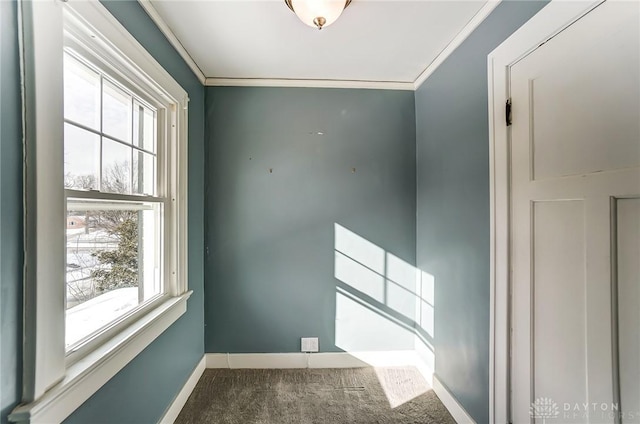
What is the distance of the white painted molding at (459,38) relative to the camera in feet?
4.70

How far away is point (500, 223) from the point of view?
53.8 inches

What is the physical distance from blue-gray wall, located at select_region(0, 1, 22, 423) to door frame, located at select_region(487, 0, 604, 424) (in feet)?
5.97

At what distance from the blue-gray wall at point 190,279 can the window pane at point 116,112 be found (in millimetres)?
287

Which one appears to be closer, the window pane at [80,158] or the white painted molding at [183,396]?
the window pane at [80,158]

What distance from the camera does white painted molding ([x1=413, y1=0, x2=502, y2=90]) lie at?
1433mm

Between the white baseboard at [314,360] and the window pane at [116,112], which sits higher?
the window pane at [116,112]

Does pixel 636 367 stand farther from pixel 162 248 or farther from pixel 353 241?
pixel 162 248

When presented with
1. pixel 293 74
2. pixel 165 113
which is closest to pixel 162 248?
pixel 165 113

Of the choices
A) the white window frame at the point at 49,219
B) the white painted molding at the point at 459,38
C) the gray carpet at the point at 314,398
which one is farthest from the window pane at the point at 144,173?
the white painted molding at the point at 459,38

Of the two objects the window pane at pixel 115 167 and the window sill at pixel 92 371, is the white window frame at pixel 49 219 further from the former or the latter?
the window pane at pixel 115 167

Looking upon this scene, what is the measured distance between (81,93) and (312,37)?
123cm

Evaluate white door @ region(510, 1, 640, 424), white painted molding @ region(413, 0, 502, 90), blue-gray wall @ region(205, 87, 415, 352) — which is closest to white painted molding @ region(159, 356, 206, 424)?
blue-gray wall @ region(205, 87, 415, 352)

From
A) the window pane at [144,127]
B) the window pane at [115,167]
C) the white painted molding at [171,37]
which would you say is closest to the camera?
the window pane at [115,167]

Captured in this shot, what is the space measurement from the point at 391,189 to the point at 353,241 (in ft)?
1.77
